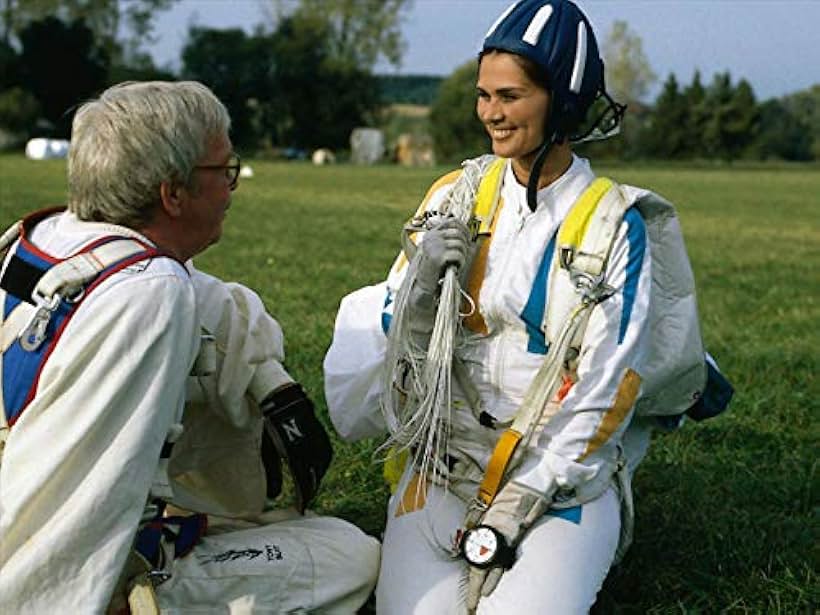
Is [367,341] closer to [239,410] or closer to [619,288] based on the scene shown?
[239,410]

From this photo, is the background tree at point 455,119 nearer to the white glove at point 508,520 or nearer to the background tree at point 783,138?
the background tree at point 783,138

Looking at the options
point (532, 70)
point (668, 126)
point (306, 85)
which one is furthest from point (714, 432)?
point (668, 126)

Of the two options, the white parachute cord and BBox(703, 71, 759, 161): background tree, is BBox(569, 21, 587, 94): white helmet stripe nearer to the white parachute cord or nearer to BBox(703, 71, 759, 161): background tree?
the white parachute cord

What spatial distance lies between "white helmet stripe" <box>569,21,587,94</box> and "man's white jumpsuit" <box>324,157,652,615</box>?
0.99 feet

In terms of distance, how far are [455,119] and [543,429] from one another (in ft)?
292

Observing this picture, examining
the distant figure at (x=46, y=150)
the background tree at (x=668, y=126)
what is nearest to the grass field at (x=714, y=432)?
the distant figure at (x=46, y=150)

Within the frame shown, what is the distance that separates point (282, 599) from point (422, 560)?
47 centimetres

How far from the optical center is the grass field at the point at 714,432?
14.6 feet

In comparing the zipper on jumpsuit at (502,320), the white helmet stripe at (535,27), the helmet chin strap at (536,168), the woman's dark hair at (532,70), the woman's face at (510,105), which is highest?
the white helmet stripe at (535,27)

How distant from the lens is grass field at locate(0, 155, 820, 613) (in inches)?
175

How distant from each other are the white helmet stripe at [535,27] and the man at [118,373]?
3.41 ft

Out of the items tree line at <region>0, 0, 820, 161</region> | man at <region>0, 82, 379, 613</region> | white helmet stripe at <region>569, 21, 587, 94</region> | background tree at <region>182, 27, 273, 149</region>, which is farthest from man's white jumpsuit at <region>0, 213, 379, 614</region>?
background tree at <region>182, 27, 273, 149</region>

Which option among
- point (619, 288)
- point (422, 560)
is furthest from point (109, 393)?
point (619, 288)

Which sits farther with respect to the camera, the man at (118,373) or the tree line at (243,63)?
the tree line at (243,63)
